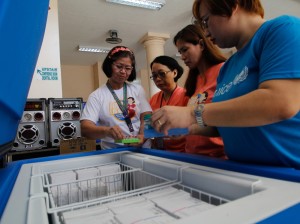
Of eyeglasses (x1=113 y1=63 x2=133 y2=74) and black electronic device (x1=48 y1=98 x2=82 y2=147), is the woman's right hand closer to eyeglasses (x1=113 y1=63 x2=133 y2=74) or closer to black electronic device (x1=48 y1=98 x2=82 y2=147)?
eyeglasses (x1=113 y1=63 x2=133 y2=74)

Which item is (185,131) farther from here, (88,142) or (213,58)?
(88,142)

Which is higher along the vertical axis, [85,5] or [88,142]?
[85,5]

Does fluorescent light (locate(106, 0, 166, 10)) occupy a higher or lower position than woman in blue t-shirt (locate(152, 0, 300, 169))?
higher

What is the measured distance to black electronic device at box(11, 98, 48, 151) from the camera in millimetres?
1916

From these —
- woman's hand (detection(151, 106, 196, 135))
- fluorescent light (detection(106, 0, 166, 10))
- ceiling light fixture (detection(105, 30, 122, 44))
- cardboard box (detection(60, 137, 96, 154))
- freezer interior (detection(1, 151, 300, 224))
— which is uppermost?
fluorescent light (detection(106, 0, 166, 10))

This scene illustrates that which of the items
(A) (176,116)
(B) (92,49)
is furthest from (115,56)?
(B) (92,49)

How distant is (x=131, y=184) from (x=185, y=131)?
31 centimetres

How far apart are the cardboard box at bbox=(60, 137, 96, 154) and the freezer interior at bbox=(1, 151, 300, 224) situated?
1170 millimetres

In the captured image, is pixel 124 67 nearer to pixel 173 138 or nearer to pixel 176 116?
pixel 173 138

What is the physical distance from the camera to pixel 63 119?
6.90ft

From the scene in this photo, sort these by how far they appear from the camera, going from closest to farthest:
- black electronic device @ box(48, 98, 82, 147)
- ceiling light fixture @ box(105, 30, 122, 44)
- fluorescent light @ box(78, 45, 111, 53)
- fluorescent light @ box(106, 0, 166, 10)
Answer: black electronic device @ box(48, 98, 82, 147) < fluorescent light @ box(106, 0, 166, 10) < ceiling light fixture @ box(105, 30, 122, 44) < fluorescent light @ box(78, 45, 111, 53)

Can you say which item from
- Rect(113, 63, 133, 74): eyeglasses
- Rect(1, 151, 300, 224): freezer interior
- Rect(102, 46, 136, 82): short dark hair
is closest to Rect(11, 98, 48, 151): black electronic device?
Rect(102, 46, 136, 82): short dark hair

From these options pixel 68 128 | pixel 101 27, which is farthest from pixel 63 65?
pixel 68 128

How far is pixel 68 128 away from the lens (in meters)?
2.10
